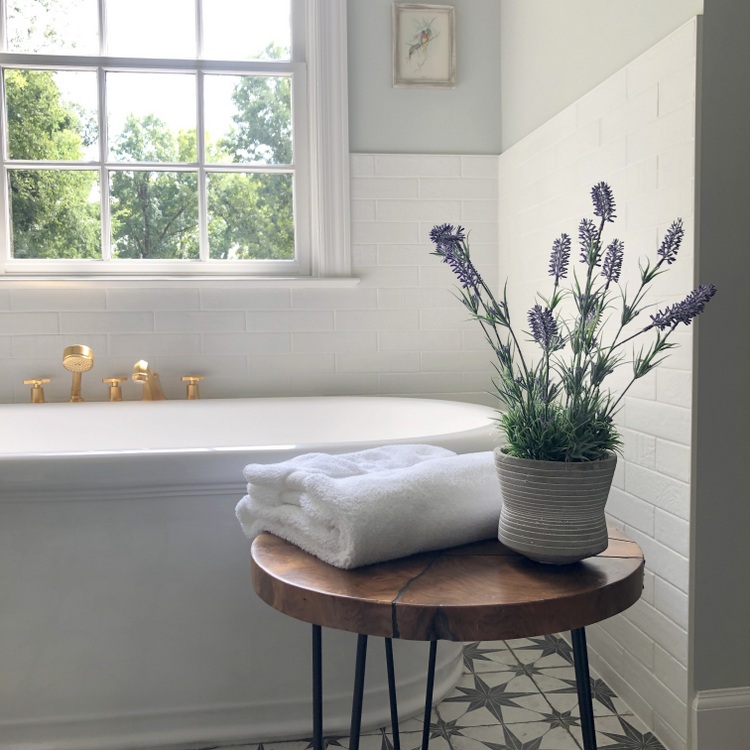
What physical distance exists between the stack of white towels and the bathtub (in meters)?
0.52

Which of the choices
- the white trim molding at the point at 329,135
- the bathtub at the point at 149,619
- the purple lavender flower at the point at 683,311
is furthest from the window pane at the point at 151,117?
the purple lavender flower at the point at 683,311

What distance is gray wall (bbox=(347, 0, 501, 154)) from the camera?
317 cm

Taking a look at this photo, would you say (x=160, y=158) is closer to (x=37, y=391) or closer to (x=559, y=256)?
(x=37, y=391)

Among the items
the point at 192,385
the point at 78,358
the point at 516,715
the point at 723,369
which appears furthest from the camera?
the point at 192,385

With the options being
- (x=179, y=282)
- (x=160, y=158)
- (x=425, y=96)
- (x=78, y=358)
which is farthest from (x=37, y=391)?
(x=425, y=96)

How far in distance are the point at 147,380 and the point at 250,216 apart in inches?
32.0

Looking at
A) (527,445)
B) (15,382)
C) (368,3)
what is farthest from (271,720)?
(368,3)

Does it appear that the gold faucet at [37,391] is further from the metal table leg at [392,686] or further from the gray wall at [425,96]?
the metal table leg at [392,686]

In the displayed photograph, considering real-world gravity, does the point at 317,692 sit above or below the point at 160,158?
below

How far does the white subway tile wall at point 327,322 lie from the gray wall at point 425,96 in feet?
0.22

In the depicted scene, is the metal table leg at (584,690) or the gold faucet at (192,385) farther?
the gold faucet at (192,385)

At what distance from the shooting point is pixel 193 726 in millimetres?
1888

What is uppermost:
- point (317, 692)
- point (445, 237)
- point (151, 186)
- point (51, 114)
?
point (51, 114)

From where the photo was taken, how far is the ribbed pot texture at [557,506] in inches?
40.6
